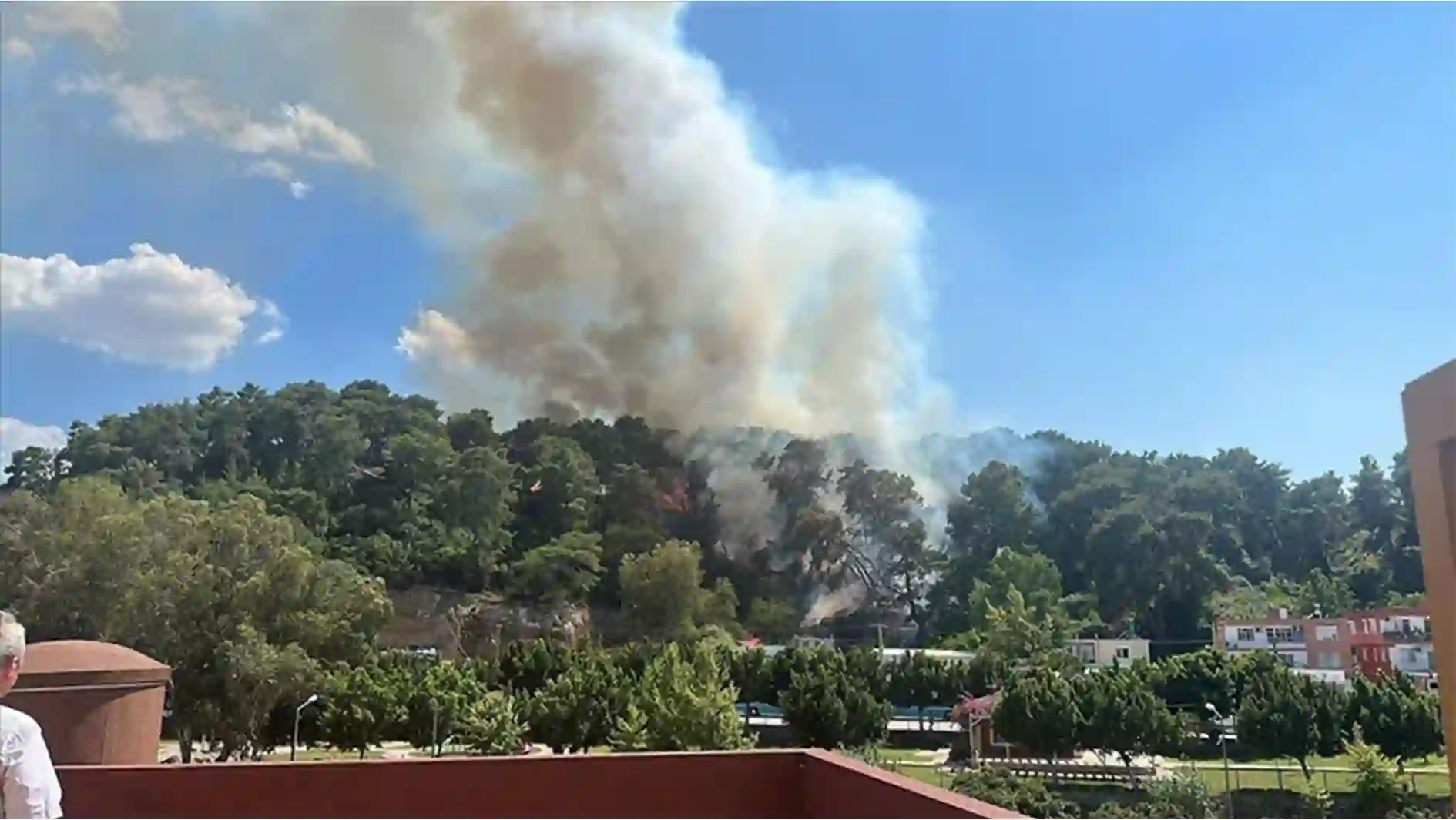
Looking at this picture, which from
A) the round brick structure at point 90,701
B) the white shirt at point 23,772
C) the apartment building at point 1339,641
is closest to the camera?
the white shirt at point 23,772

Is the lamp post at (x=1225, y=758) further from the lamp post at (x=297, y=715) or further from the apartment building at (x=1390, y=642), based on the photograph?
the lamp post at (x=297, y=715)

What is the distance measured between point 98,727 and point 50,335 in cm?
2592

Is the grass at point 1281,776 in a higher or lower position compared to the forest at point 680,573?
lower

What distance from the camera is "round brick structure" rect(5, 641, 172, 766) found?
3504 mm

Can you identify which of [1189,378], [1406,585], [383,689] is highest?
[1189,378]

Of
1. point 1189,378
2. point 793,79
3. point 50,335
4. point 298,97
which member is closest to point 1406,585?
point 1189,378

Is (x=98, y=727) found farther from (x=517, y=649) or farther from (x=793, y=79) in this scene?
(x=793, y=79)

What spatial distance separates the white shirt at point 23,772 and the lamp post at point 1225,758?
17.1 m

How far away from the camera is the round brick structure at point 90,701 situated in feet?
11.5

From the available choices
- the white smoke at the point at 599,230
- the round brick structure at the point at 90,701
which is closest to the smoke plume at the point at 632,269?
the white smoke at the point at 599,230

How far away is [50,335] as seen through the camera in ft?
81.5

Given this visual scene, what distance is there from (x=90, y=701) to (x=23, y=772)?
321 cm

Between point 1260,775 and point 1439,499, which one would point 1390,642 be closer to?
point 1260,775

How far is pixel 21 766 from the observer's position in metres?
0.91
